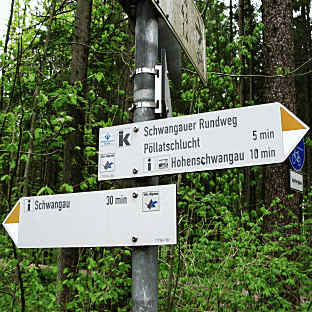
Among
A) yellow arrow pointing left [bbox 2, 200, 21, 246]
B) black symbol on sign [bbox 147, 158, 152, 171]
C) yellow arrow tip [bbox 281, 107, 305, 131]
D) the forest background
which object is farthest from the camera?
the forest background

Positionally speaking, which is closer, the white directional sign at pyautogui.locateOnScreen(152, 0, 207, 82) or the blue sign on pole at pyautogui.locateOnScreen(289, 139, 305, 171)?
the white directional sign at pyautogui.locateOnScreen(152, 0, 207, 82)

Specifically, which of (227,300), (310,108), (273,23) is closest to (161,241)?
(227,300)

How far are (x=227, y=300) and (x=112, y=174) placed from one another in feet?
10.4

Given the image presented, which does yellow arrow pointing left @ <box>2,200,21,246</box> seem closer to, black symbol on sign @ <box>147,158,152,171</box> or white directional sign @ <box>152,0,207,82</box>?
black symbol on sign @ <box>147,158,152,171</box>

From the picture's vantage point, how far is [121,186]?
587 cm

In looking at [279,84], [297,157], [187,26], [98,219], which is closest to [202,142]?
[98,219]

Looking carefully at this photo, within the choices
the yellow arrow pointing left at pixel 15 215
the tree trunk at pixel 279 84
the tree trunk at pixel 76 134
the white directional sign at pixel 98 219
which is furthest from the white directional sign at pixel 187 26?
the tree trunk at pixel 279 84

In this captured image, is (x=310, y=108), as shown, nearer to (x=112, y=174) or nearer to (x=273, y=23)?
(x=273, y=23)

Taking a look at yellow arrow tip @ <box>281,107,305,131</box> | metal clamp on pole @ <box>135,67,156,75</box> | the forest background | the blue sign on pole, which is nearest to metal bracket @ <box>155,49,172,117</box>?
metal clamp on pole @ <box>135,67,156,75</box>

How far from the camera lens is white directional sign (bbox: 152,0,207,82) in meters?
2.15

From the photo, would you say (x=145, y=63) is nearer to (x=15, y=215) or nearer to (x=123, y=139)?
(x=123, y=139)

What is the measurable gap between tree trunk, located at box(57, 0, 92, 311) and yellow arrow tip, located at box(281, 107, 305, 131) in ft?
13.5

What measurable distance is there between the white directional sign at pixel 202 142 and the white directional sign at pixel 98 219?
0.14 metres

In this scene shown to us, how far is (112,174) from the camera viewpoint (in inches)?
85.5
